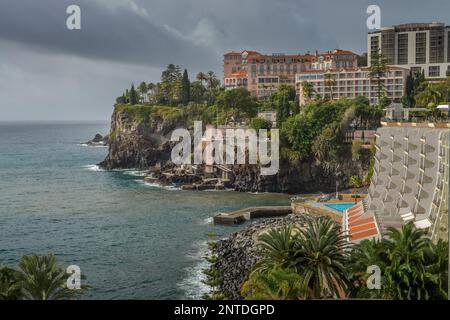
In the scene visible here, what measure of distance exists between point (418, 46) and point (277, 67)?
52.9 meters

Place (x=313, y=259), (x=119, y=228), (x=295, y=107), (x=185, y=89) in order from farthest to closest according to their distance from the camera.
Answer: (x=185, y=89) < (x=295, y=107) < (x=119, y=228) < (x=313, y=259)

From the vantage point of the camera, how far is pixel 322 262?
35312 millimetres

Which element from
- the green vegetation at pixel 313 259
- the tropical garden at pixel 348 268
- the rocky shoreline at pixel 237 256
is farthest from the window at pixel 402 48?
the green vegetation at pixel 313 259

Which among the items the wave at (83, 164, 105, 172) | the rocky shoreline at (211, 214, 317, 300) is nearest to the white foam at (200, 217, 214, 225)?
the rocky shoreline at (211, 214, 317, 300)

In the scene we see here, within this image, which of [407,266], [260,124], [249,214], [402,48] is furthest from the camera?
[402,48]

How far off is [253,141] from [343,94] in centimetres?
3907

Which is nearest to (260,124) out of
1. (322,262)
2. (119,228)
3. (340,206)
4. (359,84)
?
(359,84)

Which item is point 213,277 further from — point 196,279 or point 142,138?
point 142,138

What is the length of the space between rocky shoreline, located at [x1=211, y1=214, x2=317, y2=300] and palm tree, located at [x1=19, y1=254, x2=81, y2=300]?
691 inches

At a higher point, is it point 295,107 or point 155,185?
point 295,107

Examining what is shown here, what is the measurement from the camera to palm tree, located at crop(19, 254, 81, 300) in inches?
1229

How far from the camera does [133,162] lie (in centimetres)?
15038

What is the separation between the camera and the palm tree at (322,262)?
34.6 m

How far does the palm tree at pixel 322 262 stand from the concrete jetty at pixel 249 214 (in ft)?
138
